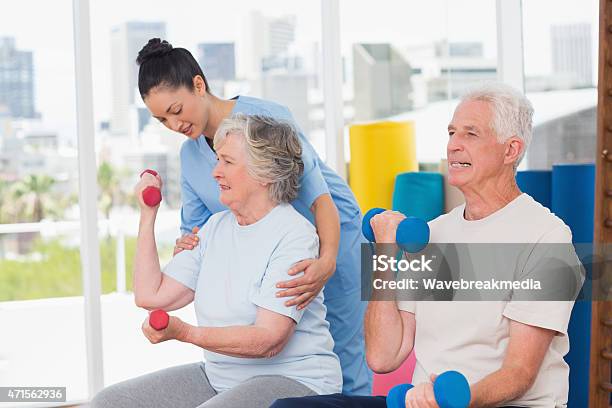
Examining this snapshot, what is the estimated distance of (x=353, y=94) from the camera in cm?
447

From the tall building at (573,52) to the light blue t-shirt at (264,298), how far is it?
1.87 metres

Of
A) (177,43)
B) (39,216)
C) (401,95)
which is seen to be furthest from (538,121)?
(39,216)

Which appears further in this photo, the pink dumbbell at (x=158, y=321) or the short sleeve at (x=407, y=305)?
the short sleeve at (x=407, y=305)

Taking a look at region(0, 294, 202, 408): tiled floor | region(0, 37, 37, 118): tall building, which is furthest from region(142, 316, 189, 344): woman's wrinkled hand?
region(0, 37, 37, 118): tall building

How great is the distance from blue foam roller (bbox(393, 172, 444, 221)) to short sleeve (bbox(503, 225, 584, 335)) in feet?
6.87

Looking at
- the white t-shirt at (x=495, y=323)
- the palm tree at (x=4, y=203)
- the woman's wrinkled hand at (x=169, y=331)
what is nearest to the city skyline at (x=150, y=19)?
the palm tree at (x=4, y=203)

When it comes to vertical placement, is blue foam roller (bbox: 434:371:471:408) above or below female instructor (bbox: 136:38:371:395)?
below

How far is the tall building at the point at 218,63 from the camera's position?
4.27m

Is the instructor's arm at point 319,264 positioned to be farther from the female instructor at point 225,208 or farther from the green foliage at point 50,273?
the green foliage at point 50,273

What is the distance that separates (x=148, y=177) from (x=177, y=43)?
6.71 ft

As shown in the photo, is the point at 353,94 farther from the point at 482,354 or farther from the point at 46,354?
the point at 482,354

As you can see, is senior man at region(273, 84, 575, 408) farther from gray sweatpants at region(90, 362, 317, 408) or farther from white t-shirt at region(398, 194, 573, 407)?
gray sweatpants at region(90, 362, 317, 408)

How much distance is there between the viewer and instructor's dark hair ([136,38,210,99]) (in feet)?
7.58

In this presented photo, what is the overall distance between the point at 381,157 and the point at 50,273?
1.67 m
